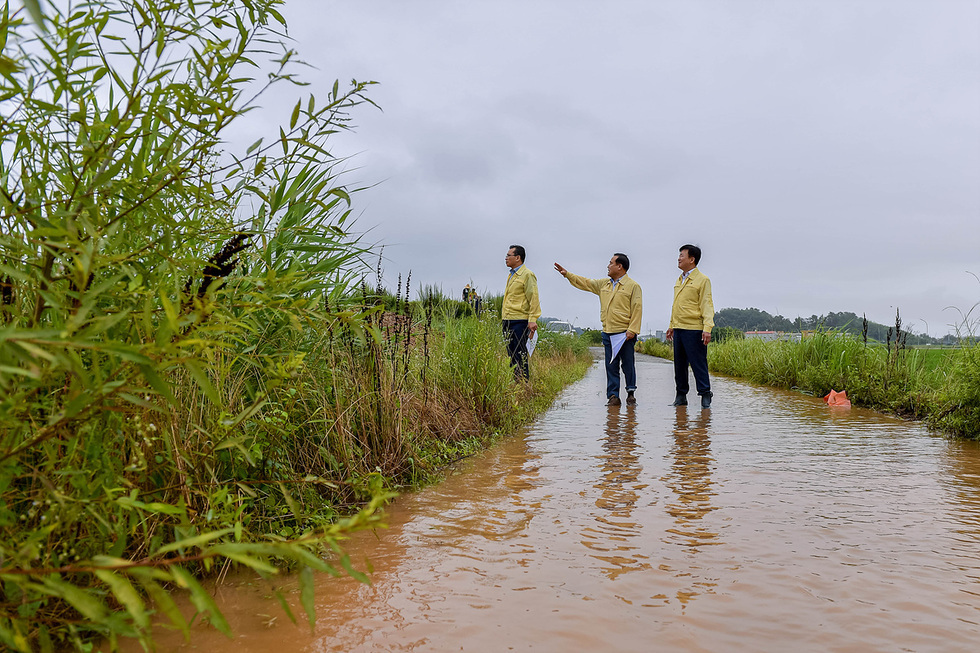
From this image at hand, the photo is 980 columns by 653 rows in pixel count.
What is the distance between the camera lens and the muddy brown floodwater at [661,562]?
7.37ft

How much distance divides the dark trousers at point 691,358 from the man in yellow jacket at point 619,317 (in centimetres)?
62

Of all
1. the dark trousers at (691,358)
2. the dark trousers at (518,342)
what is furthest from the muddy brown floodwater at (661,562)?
the dark trousers at (518,342)

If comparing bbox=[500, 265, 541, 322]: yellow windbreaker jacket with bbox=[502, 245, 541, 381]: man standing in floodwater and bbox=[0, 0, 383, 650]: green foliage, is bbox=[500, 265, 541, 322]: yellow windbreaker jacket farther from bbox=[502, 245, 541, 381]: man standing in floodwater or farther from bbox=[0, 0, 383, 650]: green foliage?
bbox=[0, 0, 383, 650]: green foliage

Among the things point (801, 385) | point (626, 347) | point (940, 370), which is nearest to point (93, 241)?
point (626, 347)

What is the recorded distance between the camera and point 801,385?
1177 centimetres

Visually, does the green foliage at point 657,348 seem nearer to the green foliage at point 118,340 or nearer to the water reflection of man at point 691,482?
the water reflection of man at point 691,482

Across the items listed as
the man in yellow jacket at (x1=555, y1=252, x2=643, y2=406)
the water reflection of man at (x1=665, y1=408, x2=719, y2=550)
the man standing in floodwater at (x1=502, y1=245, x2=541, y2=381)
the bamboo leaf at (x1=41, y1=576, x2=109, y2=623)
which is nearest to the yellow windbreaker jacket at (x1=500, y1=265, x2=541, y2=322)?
the man standing in floodwater at (x1=502, y1=245, x2=541, y2=381)

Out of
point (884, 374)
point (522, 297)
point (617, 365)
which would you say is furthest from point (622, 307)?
point (884, 374)

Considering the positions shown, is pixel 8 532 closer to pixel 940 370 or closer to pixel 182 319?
pixel 182 319

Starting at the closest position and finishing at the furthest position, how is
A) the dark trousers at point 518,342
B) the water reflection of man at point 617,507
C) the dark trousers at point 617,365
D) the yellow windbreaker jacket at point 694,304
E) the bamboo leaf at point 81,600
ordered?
the bamboo leaf at point 81,600 → the water reflection of man at point 617,507 → the yellow windbreaker jacket at point 694,304 → the dark trousers at point 518,342 → the dark trousers at point 617,365

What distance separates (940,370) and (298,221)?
8.84m

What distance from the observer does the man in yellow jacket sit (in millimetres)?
9508

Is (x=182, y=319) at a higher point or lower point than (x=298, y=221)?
lower

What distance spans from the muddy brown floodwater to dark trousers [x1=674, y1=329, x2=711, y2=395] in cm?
359
